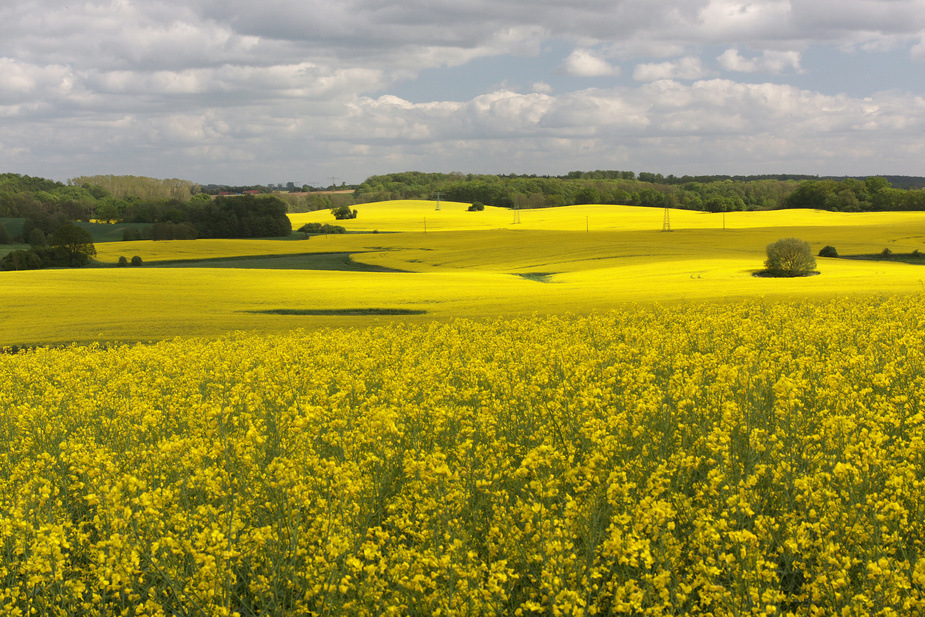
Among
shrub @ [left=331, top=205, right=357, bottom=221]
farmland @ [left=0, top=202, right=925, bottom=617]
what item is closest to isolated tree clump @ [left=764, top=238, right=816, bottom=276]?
farmland @ [left=0, top=202, right=925, bottom=617]

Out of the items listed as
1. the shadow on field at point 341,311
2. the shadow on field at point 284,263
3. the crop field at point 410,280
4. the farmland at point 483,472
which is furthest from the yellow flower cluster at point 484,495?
the shadow on field at point 284,263

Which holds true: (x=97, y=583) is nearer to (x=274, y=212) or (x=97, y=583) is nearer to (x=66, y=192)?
(x=274, y=212)

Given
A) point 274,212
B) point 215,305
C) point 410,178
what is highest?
point 410,178

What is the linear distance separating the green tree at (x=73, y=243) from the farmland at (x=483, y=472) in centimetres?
4512

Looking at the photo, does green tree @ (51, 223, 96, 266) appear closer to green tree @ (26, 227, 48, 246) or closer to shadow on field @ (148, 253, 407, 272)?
shadow on field @ (148, 253, 407, 272)

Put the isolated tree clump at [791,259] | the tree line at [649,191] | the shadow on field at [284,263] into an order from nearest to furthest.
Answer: the isolated tree clump at [791,259], the shadow on field at [284,263], the tree line at [649,191]

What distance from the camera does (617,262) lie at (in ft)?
141

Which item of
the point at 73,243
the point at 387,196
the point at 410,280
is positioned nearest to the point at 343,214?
the point at 387,196

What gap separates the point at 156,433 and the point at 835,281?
25.1 m

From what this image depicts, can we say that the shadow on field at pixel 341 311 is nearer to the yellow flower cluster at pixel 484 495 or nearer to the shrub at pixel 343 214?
the yellow flower cluster at pixel 484 495

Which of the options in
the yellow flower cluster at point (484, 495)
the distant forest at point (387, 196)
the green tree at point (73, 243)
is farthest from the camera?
the distant forest at point (387, 196)

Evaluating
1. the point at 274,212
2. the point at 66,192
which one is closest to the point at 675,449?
the point at 274,212

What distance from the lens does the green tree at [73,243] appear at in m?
51.9

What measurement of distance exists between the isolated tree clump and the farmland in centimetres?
2055
